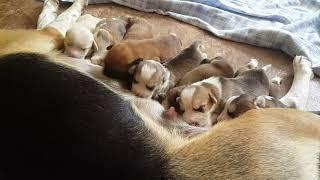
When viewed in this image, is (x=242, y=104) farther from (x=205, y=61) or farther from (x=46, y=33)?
(x=46, y=33)

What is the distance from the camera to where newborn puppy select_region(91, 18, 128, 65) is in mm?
2529

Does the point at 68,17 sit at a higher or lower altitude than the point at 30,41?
lower

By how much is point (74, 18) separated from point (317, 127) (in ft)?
4.85

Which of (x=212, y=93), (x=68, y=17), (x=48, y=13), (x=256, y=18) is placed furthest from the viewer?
(x=256, y=18)

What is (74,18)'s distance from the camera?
280 cm

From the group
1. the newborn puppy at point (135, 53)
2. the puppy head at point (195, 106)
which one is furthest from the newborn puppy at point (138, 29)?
the puppy head at point (195, 106)

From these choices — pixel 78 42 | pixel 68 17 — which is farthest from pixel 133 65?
pixel 68 17

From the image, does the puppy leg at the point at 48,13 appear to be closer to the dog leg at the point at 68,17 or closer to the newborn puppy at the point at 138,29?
the dog leg at the point at 68,17

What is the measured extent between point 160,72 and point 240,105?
373mm

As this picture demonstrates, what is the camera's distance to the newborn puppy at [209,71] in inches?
95.3

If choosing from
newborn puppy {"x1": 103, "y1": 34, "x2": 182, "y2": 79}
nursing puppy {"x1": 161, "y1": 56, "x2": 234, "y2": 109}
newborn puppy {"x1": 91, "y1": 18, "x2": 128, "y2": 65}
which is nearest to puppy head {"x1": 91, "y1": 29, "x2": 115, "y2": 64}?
newborn puppy {"x1": 91, "y1": 18, "x2": 128, "y2": 65}

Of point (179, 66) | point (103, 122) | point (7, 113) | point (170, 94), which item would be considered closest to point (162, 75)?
point (170, 94)

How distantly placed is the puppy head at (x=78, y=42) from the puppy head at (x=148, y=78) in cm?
26

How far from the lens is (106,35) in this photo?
2605 millimetres
